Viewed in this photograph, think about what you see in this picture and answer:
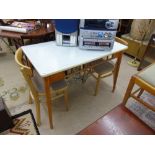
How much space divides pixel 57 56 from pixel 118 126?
821mm

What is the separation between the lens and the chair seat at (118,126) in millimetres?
1062

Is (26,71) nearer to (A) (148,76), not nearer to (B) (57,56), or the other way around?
(B) (57,56)

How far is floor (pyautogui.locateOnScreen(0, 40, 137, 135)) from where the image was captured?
164 cm

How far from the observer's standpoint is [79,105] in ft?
6.19

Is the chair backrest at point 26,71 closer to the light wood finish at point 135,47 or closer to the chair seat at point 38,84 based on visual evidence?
the chair seat at point 38,84

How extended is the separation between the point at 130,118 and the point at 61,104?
0.96 m

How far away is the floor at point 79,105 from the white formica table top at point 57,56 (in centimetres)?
69

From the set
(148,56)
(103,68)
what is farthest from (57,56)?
(148,56)

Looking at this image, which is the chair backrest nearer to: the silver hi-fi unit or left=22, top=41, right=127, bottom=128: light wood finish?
left=22, top=41, right=127, bottom=128: light wood finish

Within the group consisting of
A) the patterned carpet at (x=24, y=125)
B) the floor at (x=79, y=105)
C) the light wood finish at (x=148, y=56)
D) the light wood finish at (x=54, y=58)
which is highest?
the light wood finish at (x=54, y=58)

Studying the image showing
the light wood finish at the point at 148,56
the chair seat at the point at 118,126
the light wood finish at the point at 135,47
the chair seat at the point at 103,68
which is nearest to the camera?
the chair seat at the point at 118,126

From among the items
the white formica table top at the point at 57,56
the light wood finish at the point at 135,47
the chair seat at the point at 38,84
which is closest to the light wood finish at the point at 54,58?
the white formica table top at the point at 57,56

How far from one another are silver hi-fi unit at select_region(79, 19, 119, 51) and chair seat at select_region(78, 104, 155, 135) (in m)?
0.69

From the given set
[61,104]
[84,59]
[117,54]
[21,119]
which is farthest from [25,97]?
[117,54]
